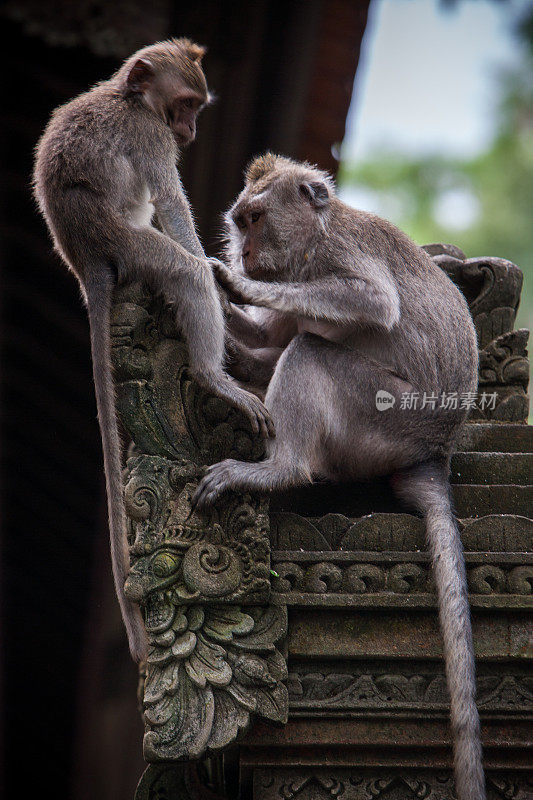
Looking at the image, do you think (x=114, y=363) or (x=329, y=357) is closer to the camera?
(x=114, y=363)

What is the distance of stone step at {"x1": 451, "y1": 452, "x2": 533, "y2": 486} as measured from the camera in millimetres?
3826

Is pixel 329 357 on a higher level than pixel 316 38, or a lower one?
lower

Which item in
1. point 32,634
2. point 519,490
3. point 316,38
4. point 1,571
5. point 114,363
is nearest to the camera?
point 114,363

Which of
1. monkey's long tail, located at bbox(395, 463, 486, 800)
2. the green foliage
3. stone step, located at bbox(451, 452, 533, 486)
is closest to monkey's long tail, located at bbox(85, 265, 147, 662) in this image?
monkey's long tail, located at bbox(395, 463, 486, 800)

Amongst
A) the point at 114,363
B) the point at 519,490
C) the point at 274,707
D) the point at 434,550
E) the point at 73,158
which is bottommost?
the point at 274,707

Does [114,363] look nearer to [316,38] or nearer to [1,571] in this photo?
[316,38]

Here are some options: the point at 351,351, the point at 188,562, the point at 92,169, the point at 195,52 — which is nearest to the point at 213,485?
the point at 188,562

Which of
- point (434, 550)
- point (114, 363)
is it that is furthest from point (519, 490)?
point (114, 363)

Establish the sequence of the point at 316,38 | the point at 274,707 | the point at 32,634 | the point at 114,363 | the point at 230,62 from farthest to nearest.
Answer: the point at 32,634 → the point at 230,62 → the point at 316,38 → the point at 114,363 → the point at 274,707

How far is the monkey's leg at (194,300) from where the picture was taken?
3477mm

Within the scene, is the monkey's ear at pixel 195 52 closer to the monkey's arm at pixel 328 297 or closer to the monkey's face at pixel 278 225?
the monkey's face at pixel 278 225

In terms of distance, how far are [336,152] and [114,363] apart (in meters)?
2.31

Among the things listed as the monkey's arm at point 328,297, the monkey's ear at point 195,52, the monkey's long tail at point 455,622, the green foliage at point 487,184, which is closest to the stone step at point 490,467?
the monkey's long tail at point 455,622

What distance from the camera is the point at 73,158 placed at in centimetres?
381
